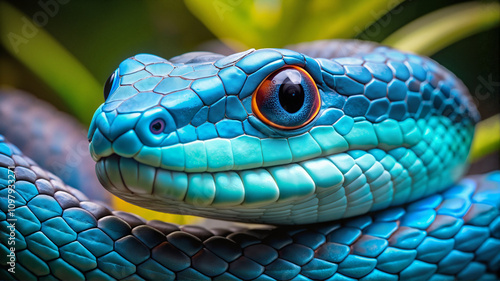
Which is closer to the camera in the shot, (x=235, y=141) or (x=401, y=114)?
(x=235, y=141)

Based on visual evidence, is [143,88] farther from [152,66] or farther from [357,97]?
[357,97]

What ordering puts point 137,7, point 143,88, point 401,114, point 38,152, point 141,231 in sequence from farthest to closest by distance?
point 38,152
point 137,7
point 401,114
point 141,231
point 143,88

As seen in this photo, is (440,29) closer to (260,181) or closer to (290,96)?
(290,96)

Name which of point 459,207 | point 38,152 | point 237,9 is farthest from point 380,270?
point 38,152

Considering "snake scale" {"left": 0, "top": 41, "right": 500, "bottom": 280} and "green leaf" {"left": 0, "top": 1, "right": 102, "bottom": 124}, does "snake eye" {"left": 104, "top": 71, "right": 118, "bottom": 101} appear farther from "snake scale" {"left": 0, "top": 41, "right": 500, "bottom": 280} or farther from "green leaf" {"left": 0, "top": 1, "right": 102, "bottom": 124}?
"green leaf" {"left": 0, "top": 1, "right": 102, "bottom": 124}

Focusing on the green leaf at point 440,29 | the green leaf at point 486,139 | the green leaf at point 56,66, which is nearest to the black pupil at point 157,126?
the green leaf at point 56,66

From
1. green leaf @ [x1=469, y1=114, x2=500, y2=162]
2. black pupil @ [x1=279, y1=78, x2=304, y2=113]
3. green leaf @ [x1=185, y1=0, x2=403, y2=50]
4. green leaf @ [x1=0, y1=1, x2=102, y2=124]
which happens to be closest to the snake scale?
black pupil @ [x1=279, y1=78, x2=304, y2=113]

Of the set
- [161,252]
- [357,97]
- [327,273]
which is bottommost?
[161,252]

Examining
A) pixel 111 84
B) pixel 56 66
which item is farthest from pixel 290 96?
pixel 56 66
